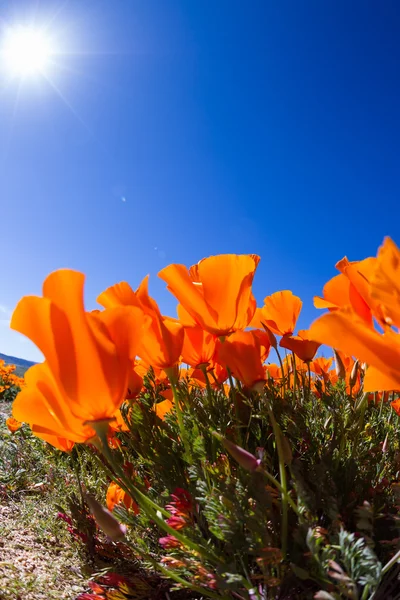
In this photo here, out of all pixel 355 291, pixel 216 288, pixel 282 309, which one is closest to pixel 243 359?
pixel 216 288

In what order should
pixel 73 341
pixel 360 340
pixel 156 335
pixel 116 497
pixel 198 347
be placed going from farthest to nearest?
1. pixel 116 497
2. pixel 198 347
3. pixel 156 335
4. pixel 73 341
5. pixel 360 340

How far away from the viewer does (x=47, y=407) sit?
3.00 feet

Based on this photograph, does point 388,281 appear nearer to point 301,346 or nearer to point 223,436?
point 223,436

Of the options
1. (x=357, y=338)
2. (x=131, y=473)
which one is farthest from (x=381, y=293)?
(x=131, y=473)

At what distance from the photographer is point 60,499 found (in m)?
2.06

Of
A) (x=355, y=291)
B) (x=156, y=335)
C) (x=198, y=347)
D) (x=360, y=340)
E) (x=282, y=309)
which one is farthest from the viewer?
(x=282, y=309)

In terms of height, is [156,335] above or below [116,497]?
above

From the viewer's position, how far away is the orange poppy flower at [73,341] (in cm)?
82

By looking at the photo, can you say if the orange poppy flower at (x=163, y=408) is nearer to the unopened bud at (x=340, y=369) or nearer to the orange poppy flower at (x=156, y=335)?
the orange poppy flower at (x=156, y=335)

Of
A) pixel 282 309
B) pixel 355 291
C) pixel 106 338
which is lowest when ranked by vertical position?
pixel 106 338

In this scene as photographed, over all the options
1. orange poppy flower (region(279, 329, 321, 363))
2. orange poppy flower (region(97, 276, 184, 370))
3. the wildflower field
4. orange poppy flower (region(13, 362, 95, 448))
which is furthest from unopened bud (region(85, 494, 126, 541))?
orange poppy flower (region(279, 329, 321, 363))

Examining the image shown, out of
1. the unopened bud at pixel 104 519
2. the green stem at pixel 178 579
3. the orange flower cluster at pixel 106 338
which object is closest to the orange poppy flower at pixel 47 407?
the orange flower cluster at pixel 106 338

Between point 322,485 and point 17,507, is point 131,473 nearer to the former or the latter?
point 322,485

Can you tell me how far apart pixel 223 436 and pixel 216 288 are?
42 centimetres
